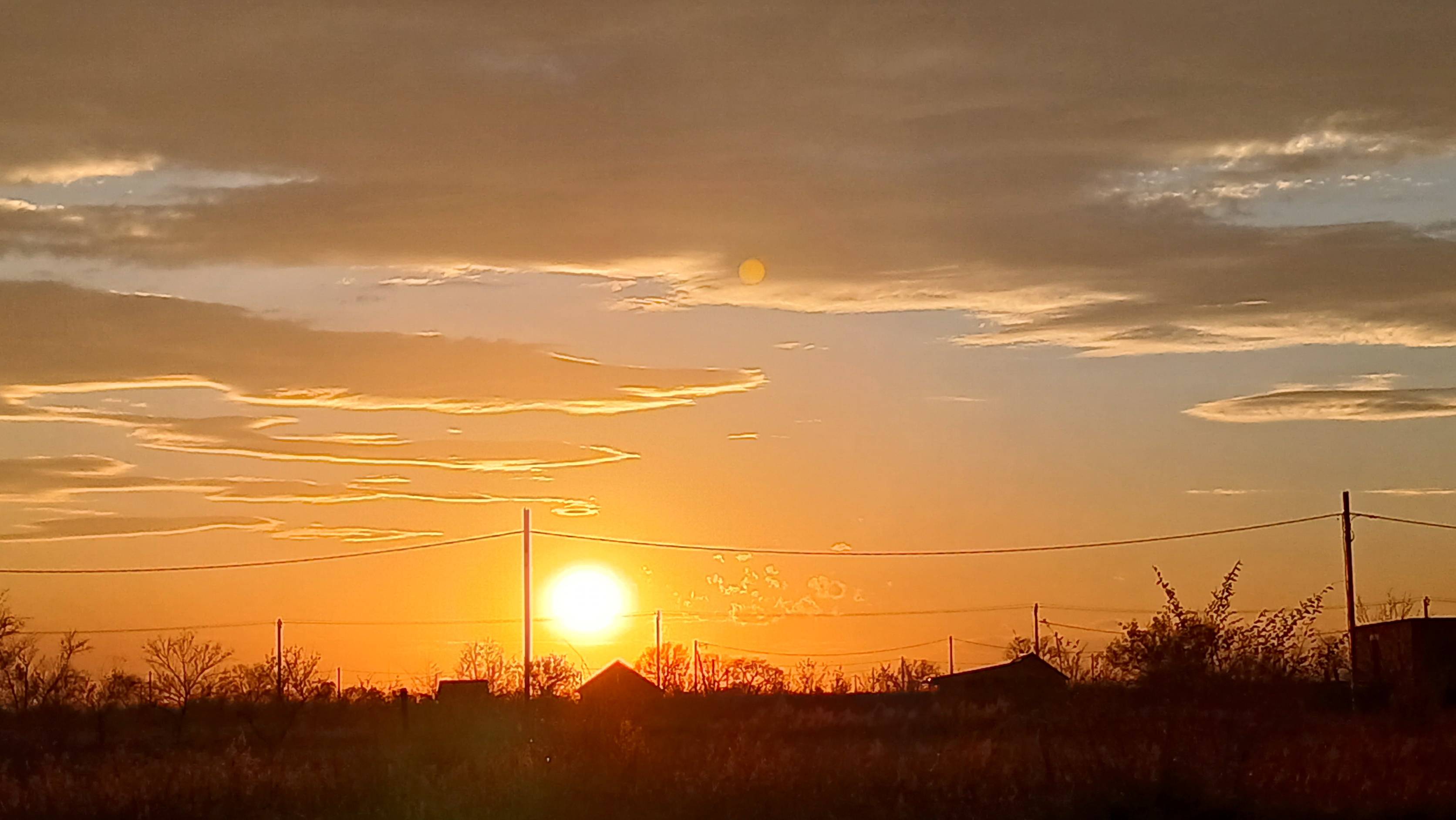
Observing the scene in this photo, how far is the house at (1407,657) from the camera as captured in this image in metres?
55.6

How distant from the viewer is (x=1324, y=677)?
43906mm

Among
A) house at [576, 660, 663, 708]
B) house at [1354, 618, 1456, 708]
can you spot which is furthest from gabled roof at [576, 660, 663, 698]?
house at [1354, 618, 1456, 708]

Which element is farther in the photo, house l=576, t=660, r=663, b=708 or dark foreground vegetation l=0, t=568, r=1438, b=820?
house l=576, t=660, r=663, b=708

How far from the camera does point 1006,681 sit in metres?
76.1

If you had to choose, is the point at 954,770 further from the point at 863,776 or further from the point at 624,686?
the point at 624,686

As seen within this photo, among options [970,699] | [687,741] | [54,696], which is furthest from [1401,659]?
[54,696]

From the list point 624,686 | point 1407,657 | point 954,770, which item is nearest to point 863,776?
point 954,770

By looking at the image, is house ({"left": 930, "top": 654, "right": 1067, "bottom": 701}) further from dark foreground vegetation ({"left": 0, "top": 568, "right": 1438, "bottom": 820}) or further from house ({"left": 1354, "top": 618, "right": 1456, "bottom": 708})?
dark foreground vegetation ({"left": 0, "top": 568, "right": 1438, "bottom": 820})

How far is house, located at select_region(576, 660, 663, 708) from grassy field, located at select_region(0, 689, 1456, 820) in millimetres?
37429

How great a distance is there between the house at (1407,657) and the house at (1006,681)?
12.1m

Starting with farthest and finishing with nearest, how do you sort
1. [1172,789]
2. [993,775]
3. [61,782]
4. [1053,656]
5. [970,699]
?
[1053,656]
[970,699]
[61,782]
[993,775]
[1172,789]

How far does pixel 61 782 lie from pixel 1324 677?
101 ft

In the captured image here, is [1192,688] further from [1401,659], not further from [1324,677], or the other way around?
[1401,659]

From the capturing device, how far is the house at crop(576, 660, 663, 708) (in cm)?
7194
